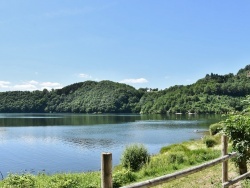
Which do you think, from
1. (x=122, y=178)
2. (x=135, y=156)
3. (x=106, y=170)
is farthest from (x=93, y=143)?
(x=106, y=170)

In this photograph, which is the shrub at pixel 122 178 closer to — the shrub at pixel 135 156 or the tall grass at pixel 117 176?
the tall grass at pixel 117 176

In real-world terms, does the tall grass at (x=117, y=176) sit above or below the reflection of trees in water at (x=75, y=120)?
above

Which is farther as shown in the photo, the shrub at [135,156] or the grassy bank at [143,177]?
the shrub at [135,156]

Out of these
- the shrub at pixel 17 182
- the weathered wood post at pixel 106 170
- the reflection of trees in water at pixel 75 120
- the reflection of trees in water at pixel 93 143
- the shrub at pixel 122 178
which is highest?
the weathered wood post at pixel 106 170

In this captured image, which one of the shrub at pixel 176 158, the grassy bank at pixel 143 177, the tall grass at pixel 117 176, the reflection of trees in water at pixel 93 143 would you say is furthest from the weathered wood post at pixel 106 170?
the reflection of trees in water at pixel 93 143

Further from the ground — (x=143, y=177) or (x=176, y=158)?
(x=176, y=158)

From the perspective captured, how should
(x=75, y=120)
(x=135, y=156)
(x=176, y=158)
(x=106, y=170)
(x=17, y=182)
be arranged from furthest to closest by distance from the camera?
(x=75, y=120) → (x=135, y=156) → (x=176, y=158) → (x=17, y=182) → (x=106, y=170)

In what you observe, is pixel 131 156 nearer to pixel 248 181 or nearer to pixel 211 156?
pixel 211 156

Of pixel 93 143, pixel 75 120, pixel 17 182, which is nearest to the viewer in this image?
pixel 17 182

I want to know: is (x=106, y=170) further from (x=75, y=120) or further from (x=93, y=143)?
(x=75, y=120)

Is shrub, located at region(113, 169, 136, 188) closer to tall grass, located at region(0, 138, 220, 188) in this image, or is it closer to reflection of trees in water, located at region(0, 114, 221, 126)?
tall grass, located at region(0, 138, 220, 188)

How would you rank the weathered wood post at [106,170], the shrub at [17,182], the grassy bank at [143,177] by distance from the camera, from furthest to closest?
the grassy bank at [143,177]
the shrub at [17,182]
the weathered wood post at [106,170]

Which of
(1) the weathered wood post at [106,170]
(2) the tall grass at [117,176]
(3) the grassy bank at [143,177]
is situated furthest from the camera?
(3) the grassy bank at [143,177]

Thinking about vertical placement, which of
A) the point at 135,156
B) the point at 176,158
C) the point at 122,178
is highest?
the point at 135,156
